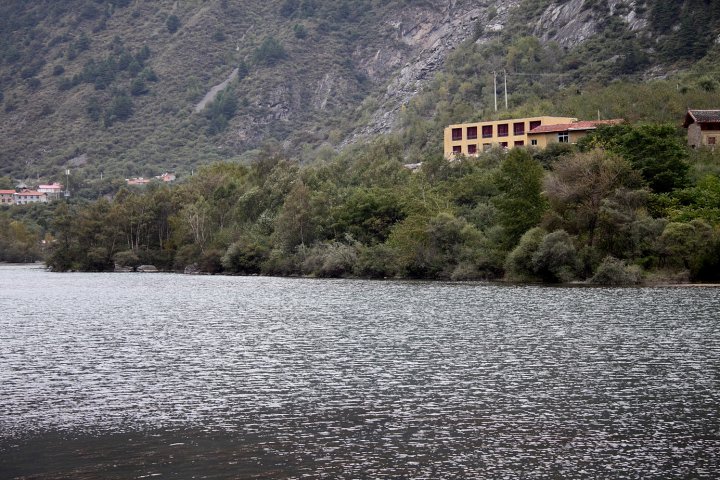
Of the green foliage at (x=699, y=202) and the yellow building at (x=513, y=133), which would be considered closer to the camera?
the green foliage at (x=699, y=202)

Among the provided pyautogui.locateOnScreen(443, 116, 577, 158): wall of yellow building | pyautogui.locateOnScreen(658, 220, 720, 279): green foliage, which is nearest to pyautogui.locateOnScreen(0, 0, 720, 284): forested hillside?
pyautogui.locateOnScreen(658, 220, 720, 279): green foliage

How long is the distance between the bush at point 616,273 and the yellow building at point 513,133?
117ft

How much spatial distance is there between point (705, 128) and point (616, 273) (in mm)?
37499

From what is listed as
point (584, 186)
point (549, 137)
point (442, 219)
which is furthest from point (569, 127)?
point (584, 186)

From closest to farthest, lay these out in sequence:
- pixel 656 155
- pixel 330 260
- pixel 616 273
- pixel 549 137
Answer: pixel 616 273
pixel 656 155
pixel 330 260
pixel 549 137

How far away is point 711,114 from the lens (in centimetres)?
11331

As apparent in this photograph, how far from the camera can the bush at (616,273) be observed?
83.9 m

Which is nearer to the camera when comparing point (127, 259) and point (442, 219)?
point (442, 219)

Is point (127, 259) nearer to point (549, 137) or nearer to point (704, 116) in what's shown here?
point (549, 137)

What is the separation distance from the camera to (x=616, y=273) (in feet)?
277

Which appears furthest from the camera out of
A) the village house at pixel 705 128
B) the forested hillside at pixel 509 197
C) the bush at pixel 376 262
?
the village house at pixel 705 128

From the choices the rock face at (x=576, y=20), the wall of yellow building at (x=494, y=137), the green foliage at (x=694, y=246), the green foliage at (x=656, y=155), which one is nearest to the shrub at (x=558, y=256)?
the green foliage at (x=694, y=246)

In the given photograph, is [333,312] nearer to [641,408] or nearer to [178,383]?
[178,383]

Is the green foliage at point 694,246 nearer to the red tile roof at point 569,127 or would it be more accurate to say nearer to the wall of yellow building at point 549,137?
the red tile roof at point 569,127
